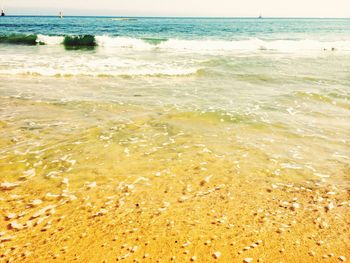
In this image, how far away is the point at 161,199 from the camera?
4508mm

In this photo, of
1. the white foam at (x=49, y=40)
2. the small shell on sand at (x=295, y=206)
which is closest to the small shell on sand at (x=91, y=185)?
the small shell on sand at (x=295, y=206)

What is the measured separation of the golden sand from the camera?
3.58 metres

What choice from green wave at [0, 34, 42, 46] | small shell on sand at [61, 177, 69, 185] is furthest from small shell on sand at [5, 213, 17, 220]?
green wave at [0, 34, 42, 46]

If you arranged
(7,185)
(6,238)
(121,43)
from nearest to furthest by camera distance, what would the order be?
(6,238), (7,185), (121,43)

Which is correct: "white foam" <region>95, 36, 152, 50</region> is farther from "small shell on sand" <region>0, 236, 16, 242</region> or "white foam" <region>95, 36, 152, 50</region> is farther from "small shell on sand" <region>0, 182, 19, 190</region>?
"small shell on sand" <region>0, 236, 16, 242</region>

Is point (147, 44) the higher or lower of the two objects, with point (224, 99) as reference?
higher

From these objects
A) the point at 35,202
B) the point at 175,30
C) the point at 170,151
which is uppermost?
the point at 175,30

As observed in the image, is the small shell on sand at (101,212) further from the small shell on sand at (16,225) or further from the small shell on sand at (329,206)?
the small shell on sand at (329,206)

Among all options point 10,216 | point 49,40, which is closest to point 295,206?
point 10,216

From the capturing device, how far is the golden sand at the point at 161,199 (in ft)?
11.7

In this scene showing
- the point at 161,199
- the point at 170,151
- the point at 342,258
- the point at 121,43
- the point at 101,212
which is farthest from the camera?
the point at 121,43

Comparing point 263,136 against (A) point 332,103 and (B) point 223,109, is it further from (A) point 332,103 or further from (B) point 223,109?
(A) point 332,103

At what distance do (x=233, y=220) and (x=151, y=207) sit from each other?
115 cm

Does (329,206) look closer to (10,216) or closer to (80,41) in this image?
(10,216)
